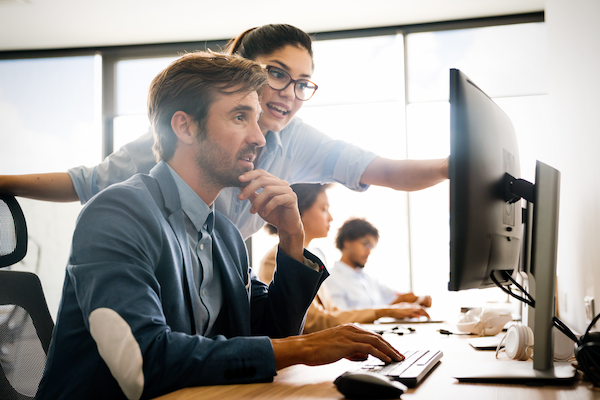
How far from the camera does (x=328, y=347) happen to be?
0.89m

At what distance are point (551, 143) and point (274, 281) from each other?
143cm

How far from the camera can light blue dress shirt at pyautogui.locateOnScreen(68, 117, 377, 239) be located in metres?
1.58

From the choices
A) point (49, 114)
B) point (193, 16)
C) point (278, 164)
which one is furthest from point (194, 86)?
point (49, 114)

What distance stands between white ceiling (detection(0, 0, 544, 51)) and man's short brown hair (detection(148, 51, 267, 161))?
2.56m

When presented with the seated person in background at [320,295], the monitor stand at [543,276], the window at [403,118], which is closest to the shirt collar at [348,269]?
the window at [403,118]

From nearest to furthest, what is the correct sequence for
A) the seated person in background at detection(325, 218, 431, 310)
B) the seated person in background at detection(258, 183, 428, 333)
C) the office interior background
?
the seated person in background at detection(258, 183, 428, 333) < the seated person in background at detection(325, 218, 431, 310) < the office interior background

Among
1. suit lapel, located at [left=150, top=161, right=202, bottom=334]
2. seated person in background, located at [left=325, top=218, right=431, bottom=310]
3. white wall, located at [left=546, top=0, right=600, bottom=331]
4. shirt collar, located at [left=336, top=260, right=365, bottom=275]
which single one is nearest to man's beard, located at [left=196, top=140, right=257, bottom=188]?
suit lapel, located at [left=150, top=161, right=202, bottom=334]

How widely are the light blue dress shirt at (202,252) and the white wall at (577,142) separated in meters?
0.96

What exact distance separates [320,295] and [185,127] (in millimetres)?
1454

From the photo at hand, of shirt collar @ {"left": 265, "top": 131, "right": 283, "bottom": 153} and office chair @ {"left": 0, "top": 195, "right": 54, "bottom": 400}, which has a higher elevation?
shirt collar @ {"left": 265, "top": 131, "right": 283, "bottom": 153}

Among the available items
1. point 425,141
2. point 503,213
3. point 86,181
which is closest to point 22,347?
point 86,181

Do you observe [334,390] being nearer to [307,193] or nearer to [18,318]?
[18,318]

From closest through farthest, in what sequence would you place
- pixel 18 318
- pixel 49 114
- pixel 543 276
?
pixel 543 276
pixel 18 318
pixel 49 114

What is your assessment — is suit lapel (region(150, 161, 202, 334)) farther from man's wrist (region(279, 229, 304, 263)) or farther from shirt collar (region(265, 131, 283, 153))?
shirt collar (region(265, 131, 283, 153))
